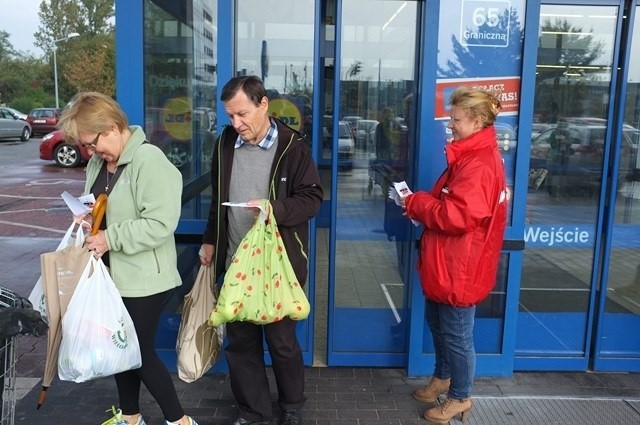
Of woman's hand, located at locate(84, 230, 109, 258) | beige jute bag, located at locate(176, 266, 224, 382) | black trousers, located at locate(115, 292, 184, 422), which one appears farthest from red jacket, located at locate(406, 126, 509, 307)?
woman's hand, located at locate(84, 230, 109, 258)

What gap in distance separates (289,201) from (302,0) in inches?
58.1

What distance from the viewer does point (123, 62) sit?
3.50 meters

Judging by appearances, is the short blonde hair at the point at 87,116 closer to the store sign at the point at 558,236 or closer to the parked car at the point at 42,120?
the store sign at the point at 558,236

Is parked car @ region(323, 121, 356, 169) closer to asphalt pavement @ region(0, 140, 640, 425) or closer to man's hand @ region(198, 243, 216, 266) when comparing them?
man's hand @ region(198, 243, 216, 266)

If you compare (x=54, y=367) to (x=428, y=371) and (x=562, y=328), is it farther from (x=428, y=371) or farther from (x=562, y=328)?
(x=562, y=328)

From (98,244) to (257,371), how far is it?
3.65 feet

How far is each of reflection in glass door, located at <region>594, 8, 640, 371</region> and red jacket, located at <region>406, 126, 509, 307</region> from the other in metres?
1.37

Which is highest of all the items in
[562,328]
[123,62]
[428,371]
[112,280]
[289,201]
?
[123,62]

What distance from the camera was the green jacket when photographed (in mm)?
2629

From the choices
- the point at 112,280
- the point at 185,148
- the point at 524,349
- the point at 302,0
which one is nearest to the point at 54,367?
the point at 112,280

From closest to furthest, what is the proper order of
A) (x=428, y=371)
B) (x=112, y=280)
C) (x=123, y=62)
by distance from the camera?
(x=112, y=280) < (x=123, y=62) < (x=428, y=371)

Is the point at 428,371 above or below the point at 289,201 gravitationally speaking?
below

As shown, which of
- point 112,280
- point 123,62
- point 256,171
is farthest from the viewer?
point 123,62

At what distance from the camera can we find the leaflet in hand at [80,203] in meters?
2.71
